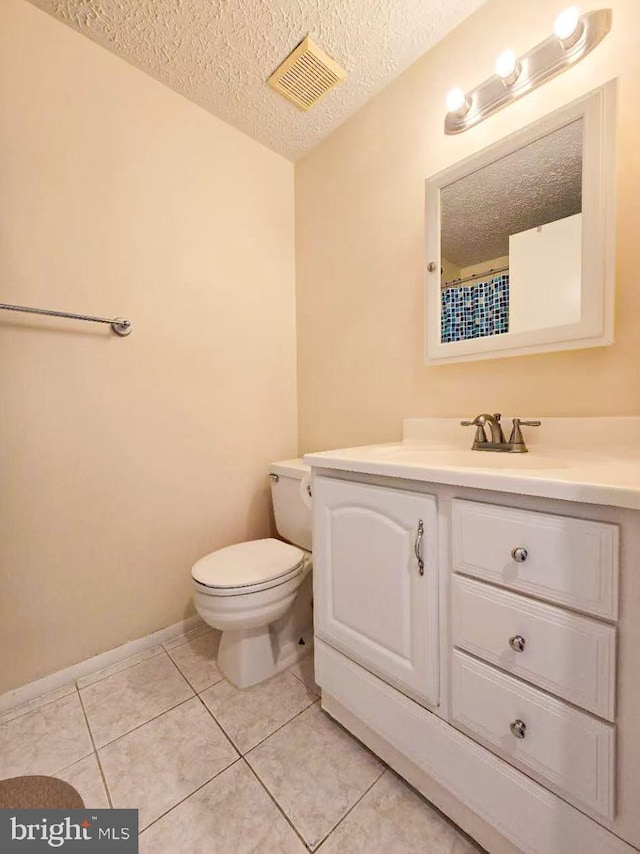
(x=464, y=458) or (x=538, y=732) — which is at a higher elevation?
(x=464, y=458)

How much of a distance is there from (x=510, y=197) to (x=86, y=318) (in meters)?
1.44

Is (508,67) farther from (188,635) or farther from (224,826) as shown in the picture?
(188,635)

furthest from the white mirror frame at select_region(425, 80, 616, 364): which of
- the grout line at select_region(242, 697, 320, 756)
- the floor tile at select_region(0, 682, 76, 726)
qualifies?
the floor tile at select_region(0, 682, 76, 726)

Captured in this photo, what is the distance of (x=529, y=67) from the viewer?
3.32 feet

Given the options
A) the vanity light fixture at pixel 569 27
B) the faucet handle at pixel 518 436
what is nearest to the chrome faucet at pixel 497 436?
the faucet handle at pixel 518 436

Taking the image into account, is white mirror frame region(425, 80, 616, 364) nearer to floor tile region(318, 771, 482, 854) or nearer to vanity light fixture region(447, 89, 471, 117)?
vanity light fixture region(447, 89, 471, 117)

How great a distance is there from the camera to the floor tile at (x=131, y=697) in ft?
3.51

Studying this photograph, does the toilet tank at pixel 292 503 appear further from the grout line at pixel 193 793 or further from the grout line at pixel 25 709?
the grout line at pixel 25 709

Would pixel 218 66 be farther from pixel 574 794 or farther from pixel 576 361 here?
pixel 574 794

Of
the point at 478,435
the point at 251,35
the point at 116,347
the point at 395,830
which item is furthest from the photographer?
the point at 116,347

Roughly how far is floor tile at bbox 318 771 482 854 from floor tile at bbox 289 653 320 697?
38cm

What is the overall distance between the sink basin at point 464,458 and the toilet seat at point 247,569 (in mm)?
524

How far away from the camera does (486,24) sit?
1123mm

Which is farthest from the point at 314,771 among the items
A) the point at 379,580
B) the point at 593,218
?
the point at 593,218
